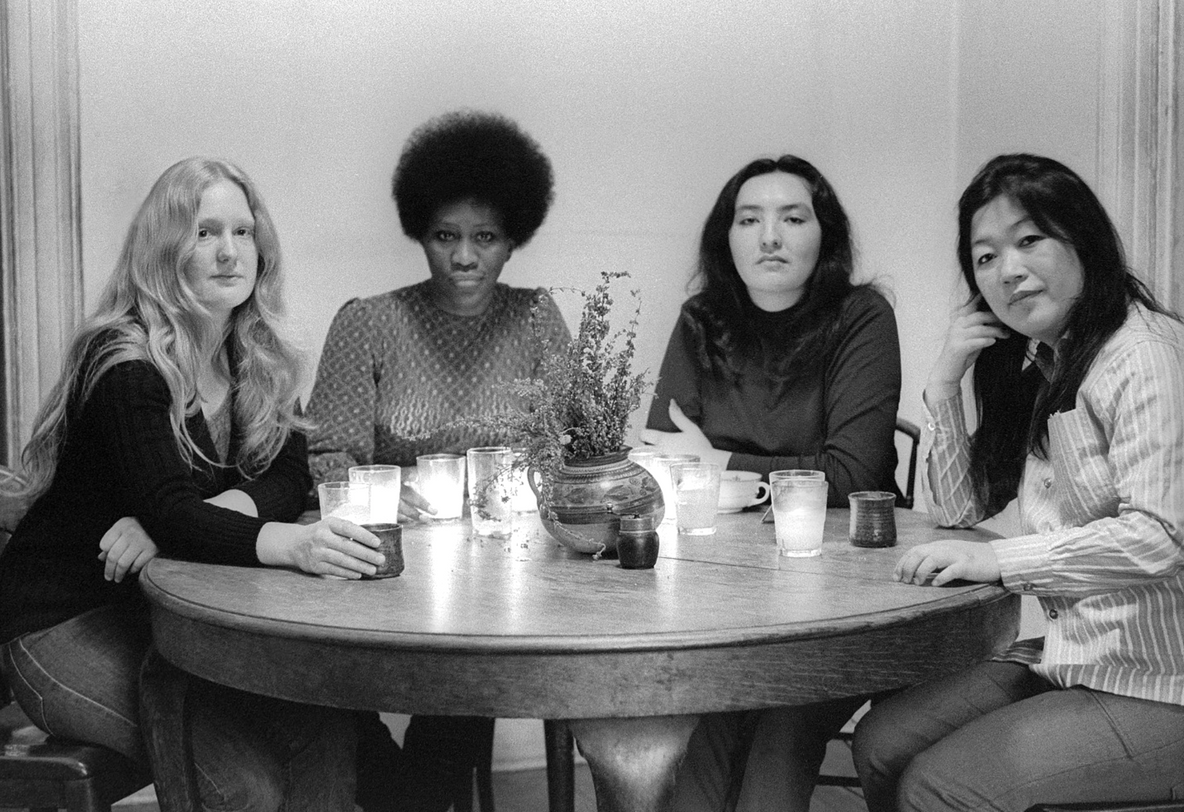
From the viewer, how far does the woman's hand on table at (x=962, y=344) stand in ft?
6.77

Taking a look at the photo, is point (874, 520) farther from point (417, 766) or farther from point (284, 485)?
point (417, 766)

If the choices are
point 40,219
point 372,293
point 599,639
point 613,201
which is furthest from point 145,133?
point 599,639

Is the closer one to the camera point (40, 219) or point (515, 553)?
point (515, 553)

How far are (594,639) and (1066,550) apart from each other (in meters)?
A: 0.72

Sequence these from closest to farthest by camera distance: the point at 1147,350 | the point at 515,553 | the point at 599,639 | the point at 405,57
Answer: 1. the point at 599,639
2. the point at 1147,350
3. the point at 515,553
4. the point at 405,57

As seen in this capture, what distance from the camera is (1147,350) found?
1.68m

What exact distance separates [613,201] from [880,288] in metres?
0.80

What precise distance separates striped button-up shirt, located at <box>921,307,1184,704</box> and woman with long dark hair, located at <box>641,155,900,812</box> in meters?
0.74

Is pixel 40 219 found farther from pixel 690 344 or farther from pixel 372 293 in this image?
pixel 690 344

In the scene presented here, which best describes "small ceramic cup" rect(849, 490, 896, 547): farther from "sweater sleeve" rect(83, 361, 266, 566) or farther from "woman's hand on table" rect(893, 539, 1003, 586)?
"sweater sleeve" rect(83, 361, 266, 566)

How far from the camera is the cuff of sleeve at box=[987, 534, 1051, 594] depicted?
166 cm

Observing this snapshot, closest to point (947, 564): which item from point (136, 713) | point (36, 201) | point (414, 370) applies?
point (136, 713)

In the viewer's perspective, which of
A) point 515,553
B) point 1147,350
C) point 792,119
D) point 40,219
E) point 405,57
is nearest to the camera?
point 1147,350

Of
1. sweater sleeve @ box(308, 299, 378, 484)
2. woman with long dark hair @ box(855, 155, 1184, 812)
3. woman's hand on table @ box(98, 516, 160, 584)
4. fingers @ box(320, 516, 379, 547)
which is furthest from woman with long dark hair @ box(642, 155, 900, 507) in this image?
woman's hand on table @ box(98, 516, 160, 584)
